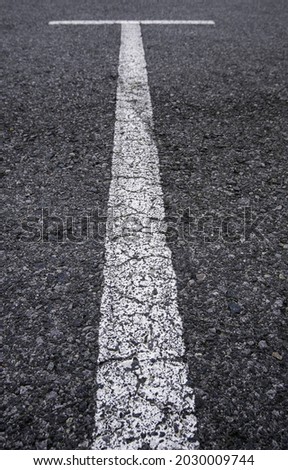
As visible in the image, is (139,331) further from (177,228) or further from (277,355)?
(177,228)

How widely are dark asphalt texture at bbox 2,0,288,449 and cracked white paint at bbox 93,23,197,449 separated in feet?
0.13

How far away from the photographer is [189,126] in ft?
7.73

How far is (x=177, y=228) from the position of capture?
163cm

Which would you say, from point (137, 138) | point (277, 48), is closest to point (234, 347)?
point (137, 138)

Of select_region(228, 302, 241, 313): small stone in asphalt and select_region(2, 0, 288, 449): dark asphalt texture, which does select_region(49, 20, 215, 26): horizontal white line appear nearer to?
select_region(2, 0, 288, 449): dark asphalt texture

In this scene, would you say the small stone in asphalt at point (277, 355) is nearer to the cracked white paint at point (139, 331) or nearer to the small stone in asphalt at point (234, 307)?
the small stone in asphalt at point (234, 307)

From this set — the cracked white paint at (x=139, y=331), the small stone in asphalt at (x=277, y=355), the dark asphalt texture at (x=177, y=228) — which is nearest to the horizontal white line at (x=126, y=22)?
the dark asphalt texture at (x=177, y=228)

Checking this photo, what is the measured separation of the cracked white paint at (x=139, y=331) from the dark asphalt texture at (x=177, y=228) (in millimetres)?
39

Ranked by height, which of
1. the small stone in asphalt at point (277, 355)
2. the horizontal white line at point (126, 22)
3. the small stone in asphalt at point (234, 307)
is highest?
the horizontal white line at point (126, 22)

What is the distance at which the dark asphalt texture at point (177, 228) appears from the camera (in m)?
1.07

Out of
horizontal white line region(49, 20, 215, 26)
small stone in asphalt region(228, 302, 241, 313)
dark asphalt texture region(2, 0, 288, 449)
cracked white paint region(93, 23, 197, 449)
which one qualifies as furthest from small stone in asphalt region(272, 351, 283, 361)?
horizontal white line region(49, 20, 215, 26)

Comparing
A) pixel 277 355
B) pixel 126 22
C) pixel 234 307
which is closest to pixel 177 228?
pixel 234 307

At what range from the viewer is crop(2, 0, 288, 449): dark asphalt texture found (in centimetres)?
107
